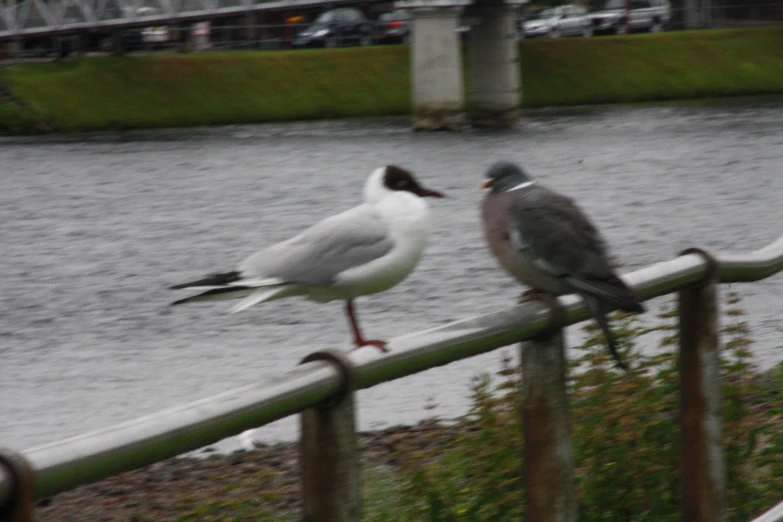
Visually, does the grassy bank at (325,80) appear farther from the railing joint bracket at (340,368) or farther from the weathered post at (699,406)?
the railing joint bracket at (340,368)

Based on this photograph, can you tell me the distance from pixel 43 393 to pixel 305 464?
7.83 m

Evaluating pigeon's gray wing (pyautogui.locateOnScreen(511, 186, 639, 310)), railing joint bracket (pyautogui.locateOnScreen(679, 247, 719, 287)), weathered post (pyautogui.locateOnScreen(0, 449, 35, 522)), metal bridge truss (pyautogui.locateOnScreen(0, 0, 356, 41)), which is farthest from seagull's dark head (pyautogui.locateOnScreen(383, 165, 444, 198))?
metal bridge truss (pyautogui.locateOnScreen(0, 0, 356, 41))

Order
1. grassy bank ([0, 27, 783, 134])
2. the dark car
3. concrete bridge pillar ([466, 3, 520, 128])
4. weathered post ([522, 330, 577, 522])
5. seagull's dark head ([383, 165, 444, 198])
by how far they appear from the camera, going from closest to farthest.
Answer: weathered post ([522, 330, 577, 522])
seagull's dark head ([383, 165, 444, 198])
concrete bridge pillar ([466, 3, 520, 128])
grassy bank ([0, 27, 783, 134])
the dark car

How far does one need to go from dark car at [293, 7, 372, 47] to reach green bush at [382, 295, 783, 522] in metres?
44.8

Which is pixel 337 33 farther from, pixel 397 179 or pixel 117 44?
pixel 397 179

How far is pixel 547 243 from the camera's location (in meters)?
3.80

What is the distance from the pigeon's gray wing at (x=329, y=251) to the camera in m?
4.46

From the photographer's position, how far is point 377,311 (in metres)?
13.1

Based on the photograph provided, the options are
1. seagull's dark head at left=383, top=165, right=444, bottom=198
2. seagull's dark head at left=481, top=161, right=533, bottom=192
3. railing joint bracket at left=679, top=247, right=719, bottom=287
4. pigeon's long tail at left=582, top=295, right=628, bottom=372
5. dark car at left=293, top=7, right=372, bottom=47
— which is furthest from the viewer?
dark car at left=293, top=7, right=372, bottom=47

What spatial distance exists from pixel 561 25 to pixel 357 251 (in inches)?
1907

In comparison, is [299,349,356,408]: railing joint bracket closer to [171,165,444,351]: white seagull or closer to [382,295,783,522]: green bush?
[382,295,783,522]: green bush

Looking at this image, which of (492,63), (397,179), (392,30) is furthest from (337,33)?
(397,179)

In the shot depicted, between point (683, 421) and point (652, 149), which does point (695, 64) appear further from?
point (683, 421)

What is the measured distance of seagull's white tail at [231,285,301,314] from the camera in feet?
13.9
